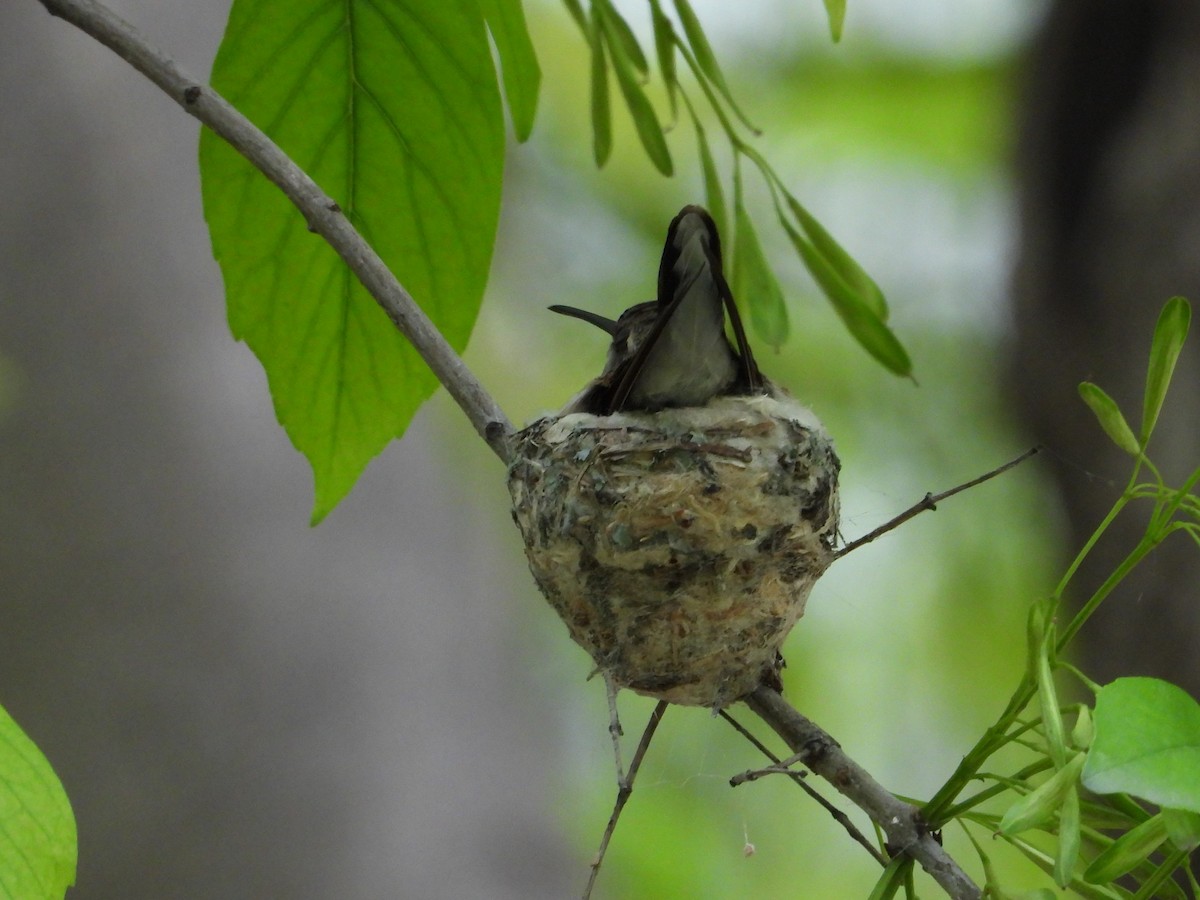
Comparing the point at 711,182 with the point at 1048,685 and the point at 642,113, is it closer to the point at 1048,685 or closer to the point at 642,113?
the point at 642,113

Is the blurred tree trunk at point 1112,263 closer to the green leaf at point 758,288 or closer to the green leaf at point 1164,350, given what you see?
the green leaf at point 758,288

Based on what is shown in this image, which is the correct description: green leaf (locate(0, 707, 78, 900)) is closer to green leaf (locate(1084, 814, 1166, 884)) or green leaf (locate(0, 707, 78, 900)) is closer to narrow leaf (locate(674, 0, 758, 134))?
green leaf (locate(1084, 814, 1166, 884))

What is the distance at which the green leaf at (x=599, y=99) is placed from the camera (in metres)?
1.05

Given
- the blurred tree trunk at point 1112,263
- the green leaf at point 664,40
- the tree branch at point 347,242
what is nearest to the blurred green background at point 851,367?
the blurred tree trunk at point 1112,263

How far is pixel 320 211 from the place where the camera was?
796 millimetres

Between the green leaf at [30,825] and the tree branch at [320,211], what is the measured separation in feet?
1.17

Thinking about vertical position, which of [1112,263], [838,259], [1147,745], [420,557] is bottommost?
[420,557]

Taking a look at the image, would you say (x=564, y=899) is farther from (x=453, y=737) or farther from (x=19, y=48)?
(x=19, y=48)

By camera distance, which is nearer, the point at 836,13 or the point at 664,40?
the point at 836,13

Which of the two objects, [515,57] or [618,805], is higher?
[515,57]

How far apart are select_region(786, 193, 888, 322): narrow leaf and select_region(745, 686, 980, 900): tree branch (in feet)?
1.27

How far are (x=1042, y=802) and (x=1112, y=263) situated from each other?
1882mm

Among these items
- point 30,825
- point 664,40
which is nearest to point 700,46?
point 664,40

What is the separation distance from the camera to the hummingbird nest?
3.01ft
